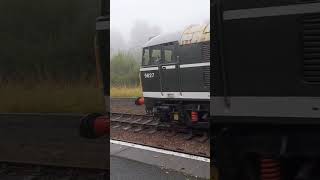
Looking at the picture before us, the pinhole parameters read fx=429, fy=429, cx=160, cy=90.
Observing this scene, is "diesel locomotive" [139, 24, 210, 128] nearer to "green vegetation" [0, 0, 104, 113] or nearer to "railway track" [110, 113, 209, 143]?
"railway track" [110, 113, 209, 143]

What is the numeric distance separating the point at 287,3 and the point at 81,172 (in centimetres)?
159

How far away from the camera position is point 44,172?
9.89 ft

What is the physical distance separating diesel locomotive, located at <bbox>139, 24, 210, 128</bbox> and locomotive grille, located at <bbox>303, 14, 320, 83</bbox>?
1.53 ft

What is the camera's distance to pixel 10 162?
312cm

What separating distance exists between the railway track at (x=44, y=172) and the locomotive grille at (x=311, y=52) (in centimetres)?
129

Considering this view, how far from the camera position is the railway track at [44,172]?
2.65 metres

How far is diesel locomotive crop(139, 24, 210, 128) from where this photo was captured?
238 cm

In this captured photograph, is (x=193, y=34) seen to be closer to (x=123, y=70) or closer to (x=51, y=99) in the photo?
(x=123, y=70)

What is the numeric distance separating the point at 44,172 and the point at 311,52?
6.45ft

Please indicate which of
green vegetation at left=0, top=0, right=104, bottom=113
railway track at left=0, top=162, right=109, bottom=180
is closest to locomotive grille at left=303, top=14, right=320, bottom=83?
green vegetation at left=0, top=0, right=104, bottom=113

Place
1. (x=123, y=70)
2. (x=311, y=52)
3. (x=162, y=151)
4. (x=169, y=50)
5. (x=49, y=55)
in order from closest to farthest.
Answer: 1. (x=311, y=52)
2. (x=123, y=70)
3. (x=49, y=55)
4. (x=162, y=151)
5. (x=169, y=50)

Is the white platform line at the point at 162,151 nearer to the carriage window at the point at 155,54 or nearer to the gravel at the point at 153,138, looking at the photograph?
the gravel at the point at 153,138

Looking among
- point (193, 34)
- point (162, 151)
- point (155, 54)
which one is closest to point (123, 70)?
point (193, 34)

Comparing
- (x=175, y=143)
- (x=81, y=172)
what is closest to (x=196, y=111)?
(x=175, y=143)
